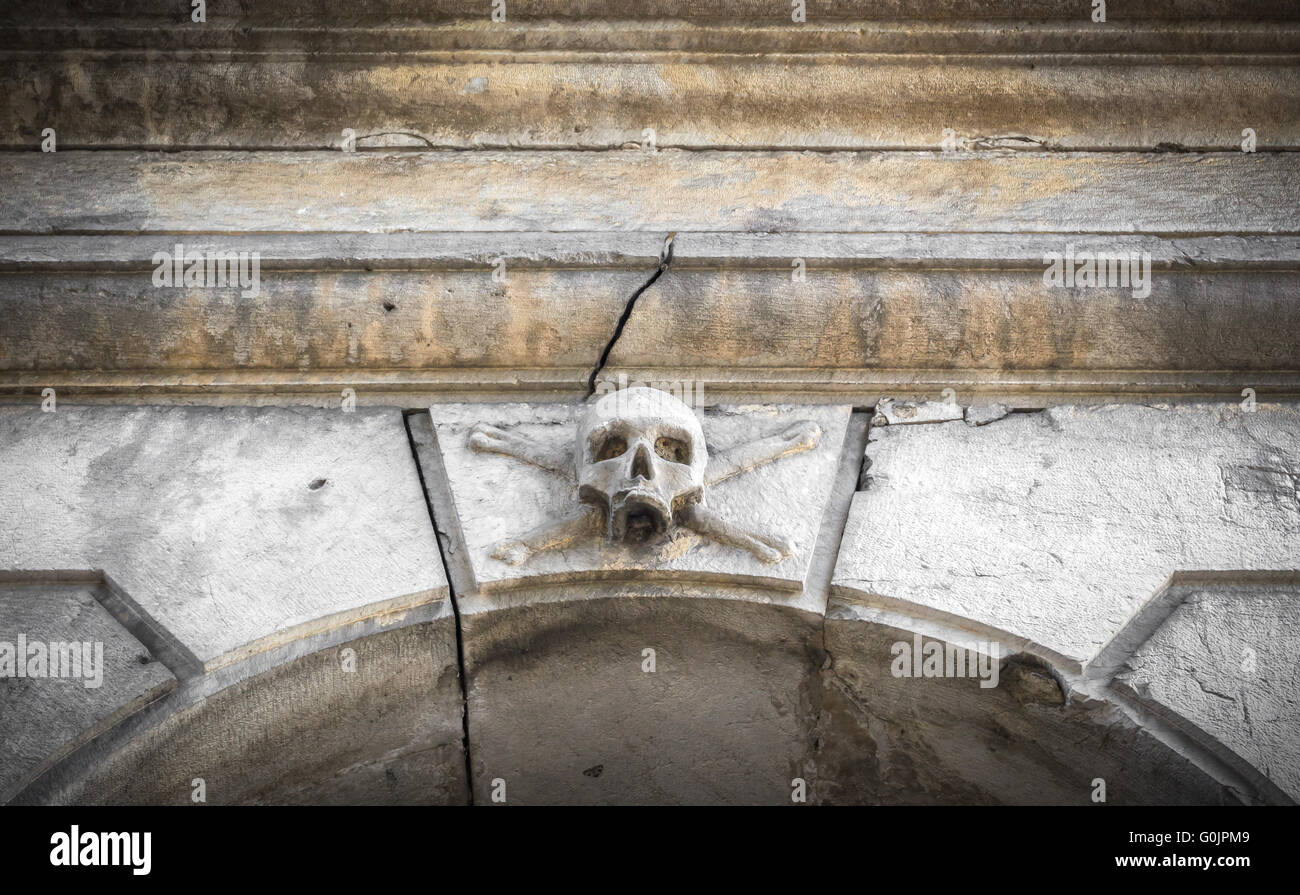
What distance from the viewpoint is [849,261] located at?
2930 mm

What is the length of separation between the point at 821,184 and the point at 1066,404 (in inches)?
34.3

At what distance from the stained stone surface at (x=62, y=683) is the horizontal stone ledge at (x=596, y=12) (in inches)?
65.5

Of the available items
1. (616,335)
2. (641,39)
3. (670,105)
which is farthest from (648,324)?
(641,39)

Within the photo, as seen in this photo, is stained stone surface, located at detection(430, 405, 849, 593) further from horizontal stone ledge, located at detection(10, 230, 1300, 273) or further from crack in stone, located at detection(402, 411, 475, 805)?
horizontal stone ledge, located at detection(10, 230, 1300, 273)

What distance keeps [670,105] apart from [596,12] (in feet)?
1.05

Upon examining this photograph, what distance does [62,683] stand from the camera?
228 centimetres

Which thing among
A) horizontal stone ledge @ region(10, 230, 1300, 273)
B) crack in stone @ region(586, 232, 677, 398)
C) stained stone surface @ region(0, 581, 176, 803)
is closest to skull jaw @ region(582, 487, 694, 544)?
crack in stone @ region(586, 232, 677, 398)

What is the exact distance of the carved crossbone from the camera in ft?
8.00

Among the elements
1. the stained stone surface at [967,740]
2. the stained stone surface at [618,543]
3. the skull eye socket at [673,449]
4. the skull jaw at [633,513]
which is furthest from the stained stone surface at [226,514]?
the stained stone surface at [967,740]

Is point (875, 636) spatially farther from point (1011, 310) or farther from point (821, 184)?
point (821, 184)

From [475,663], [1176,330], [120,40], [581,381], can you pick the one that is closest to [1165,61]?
[1176,330]

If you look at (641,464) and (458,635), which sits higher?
(641,464)

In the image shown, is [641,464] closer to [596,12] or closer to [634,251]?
[634,251]

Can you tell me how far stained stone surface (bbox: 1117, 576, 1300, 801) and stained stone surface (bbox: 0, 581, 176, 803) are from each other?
1.83 meters
